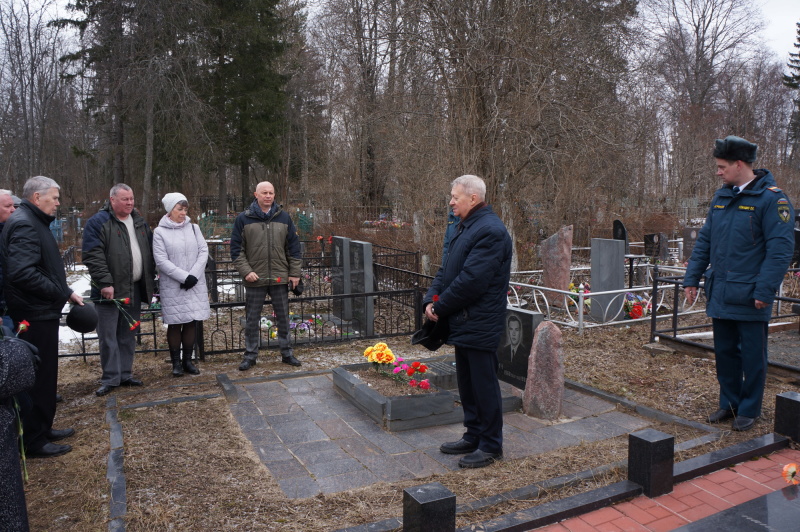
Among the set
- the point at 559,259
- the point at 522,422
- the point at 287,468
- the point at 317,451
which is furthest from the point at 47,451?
the point at 559,259

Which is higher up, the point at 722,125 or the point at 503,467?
the point at 722,125

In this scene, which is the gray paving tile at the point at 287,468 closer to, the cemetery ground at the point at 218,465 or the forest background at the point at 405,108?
the cemetery ground at the point at 218,465

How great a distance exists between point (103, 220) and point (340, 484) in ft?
11.5

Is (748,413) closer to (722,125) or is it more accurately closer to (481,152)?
(481,152)

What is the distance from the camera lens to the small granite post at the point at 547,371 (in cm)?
502

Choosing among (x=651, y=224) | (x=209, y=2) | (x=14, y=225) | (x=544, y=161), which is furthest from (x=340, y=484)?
(x=209, y=2)

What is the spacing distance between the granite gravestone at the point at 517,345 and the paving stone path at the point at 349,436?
15.0 inches

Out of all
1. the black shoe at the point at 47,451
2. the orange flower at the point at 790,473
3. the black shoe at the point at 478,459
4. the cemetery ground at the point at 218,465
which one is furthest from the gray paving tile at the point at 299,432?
the orange flower at the point at 790,473

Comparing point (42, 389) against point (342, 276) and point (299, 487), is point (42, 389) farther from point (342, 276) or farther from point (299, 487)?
point (342, 276)

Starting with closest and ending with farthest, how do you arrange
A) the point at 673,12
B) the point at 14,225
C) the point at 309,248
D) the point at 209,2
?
the point at 14,225, the point at 309,248, the point at 209,2, the point at 673,12

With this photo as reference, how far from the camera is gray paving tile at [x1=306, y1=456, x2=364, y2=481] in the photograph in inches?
158

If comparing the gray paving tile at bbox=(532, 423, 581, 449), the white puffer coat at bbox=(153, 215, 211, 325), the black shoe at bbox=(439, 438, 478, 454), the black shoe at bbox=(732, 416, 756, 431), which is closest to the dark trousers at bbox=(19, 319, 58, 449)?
the white puffer coat at bbox=(153, 215, 211, 325)

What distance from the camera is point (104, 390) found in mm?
5652

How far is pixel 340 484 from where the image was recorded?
3844 mm
